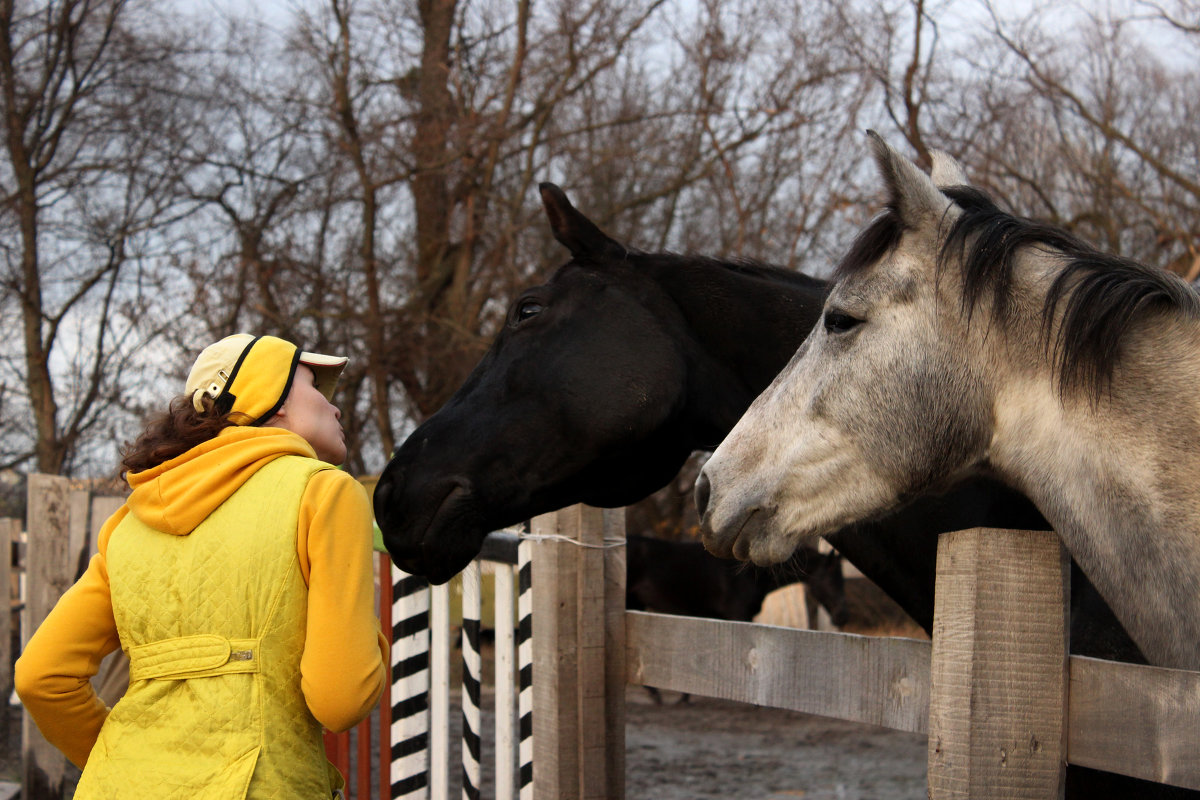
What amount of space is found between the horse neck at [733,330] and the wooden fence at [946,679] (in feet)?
1.52

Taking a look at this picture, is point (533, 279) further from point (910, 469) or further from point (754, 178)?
point (910, 469)

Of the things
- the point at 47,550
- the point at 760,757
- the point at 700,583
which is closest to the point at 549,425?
the point at 47,550

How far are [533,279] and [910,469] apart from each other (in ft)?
29.4

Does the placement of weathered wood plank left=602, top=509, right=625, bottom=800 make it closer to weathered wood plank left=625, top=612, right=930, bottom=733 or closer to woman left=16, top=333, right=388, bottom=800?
weathered wood plank left=625, top=612, right=930, bottom=733

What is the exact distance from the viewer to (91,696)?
208 centimetres

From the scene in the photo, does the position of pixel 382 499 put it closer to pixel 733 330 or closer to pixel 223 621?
pixel 223 621

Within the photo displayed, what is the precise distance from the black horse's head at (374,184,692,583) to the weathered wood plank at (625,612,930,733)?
0.43 meters

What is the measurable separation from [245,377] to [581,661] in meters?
1.23

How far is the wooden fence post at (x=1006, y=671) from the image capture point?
1.60 m

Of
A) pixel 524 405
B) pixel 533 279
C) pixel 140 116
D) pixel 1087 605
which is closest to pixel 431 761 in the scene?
pixel 524 405

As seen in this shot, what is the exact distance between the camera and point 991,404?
1911mm

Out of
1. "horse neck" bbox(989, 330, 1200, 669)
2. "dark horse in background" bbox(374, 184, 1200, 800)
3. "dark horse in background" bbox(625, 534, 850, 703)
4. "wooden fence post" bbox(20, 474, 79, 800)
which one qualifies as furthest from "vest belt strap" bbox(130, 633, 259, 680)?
"dark horse in background" bbox(625, 534, 850, 703)

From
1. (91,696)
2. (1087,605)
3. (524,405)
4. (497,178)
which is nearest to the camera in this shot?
(91,696)

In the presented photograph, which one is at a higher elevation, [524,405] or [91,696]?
[524,405]
